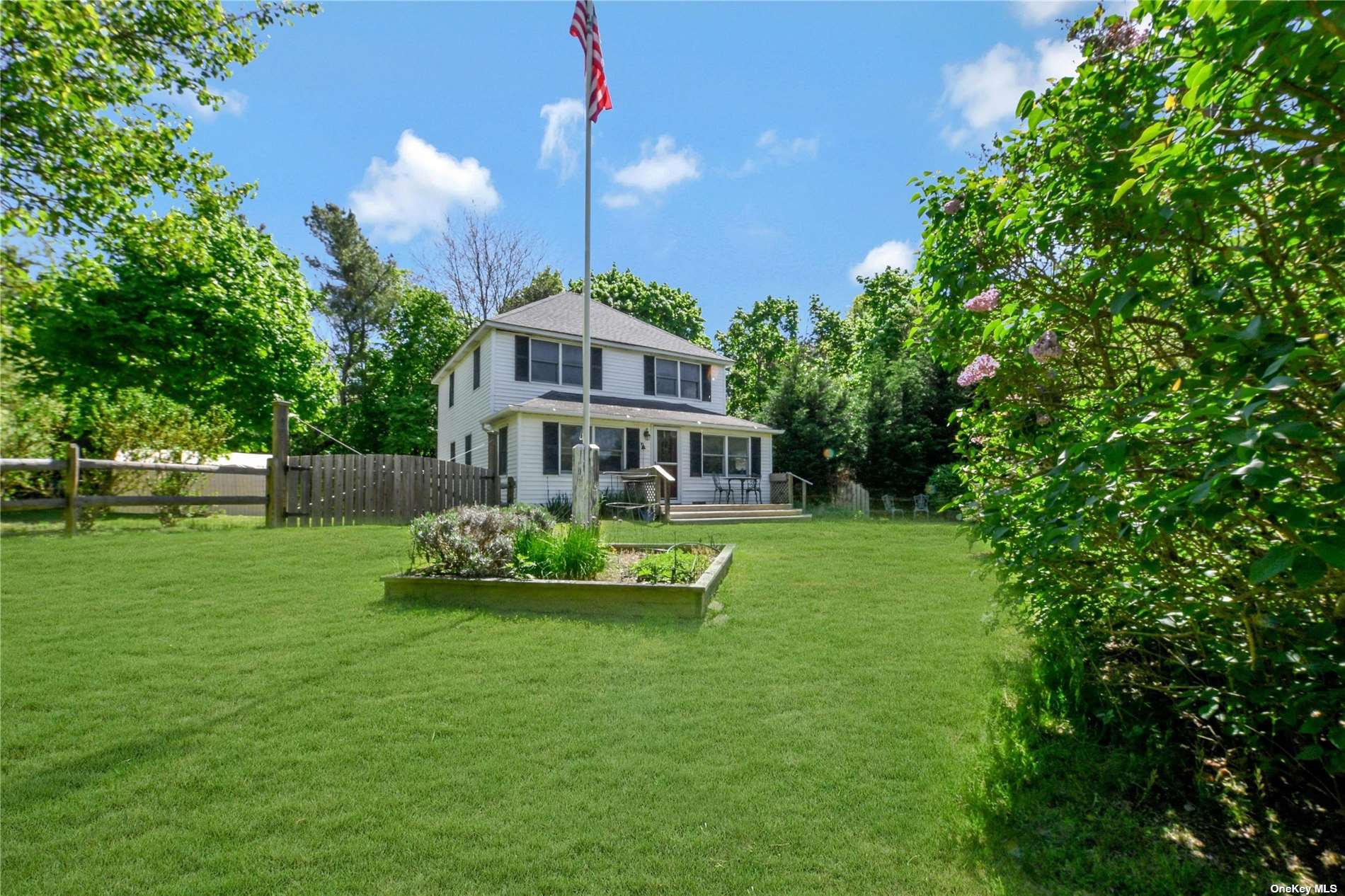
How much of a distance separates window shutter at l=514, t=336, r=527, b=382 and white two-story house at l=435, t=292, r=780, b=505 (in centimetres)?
2

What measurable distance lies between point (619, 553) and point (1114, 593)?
5956mm


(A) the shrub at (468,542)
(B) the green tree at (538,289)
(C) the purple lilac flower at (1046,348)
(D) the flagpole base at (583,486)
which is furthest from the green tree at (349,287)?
(C) the purple lilac flower at (1046,348)

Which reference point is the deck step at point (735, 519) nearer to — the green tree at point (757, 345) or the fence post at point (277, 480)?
Answer: the fence post at point (277, 480)

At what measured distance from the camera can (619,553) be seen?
7.98m

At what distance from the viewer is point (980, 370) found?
2926mm

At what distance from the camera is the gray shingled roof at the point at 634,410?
614 inches

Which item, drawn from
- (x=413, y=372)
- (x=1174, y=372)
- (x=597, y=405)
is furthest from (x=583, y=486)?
(x=413, y=372)

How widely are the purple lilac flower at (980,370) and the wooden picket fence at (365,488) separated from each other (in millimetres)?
10721

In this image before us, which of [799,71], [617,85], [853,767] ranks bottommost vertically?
[853,767]

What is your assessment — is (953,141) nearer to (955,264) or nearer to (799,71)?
(799,71)

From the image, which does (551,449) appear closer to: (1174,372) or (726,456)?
(726,456)

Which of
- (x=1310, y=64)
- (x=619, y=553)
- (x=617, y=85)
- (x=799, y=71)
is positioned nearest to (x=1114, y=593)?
(x=1310, y=64)

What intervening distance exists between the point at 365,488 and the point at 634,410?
8273mm

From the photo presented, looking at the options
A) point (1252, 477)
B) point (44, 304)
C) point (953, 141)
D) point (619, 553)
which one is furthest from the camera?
point (44, 304)
